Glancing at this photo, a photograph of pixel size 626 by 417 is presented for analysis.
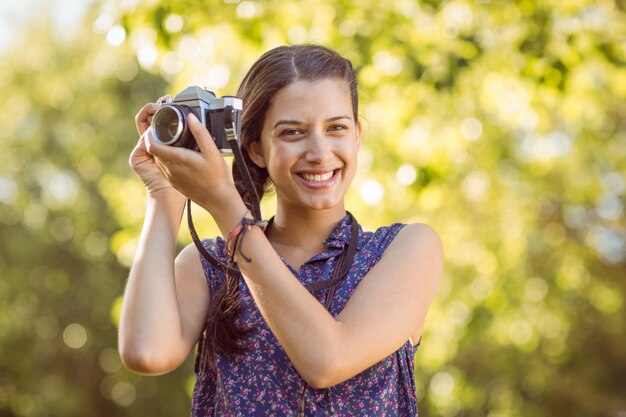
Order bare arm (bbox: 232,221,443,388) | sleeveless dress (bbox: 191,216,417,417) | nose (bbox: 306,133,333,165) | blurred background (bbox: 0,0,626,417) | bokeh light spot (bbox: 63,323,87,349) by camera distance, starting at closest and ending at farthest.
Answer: bare arm (bbox: 232,221,443,388) < sleeveless dress (bbox: 191,216,417,417) < nose (bbox: 306,133,333,165) < blurred background (bbox: 0,0,626,417) < bokeh light spot (bbox: 63,323,87,349)

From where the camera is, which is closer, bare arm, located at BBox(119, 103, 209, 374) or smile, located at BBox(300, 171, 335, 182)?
bare arm, located at BBox(119, 103, 209, 374)

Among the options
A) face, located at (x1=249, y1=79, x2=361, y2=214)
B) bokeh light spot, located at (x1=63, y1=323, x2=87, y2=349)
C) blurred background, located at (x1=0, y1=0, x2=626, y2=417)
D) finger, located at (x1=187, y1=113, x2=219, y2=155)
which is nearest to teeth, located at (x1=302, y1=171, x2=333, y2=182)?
face, located at (x1=249, y1=79, x2=361, y2=214)

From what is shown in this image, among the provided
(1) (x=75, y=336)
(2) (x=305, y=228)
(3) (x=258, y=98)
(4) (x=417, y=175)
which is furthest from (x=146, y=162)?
(1) (x=75, y=336)

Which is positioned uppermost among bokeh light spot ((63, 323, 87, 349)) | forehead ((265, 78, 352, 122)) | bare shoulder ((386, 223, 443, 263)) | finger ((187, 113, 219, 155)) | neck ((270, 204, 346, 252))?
finger ((187, 113, 219, 155))

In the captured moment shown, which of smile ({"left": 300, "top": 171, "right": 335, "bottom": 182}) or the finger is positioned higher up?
the finger

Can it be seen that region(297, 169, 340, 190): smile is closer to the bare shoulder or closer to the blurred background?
the bare shoulder

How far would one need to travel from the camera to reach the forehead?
2.16m

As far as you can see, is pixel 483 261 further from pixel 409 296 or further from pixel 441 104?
pixel 409 296

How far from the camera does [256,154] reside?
7.67ft

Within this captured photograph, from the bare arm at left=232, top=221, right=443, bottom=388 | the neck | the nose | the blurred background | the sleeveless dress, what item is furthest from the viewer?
the blurred background

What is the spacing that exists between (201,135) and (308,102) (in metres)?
0.37

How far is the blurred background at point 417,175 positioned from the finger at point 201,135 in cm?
421

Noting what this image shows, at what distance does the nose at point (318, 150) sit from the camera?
6.95ft

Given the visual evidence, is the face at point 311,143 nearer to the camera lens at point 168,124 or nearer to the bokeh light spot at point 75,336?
the camera lens at point 168,124
